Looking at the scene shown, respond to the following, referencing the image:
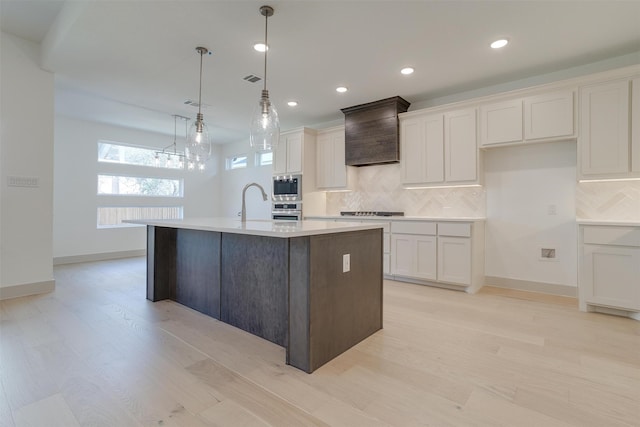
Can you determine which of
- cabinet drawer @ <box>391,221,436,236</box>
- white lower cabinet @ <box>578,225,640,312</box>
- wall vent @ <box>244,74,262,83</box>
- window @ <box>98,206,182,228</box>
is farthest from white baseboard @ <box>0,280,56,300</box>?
white lower cabinet @ <box>578,225,640,312</box>

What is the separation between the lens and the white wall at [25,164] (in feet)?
11.1

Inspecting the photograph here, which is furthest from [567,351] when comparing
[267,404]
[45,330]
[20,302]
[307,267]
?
[20,302]

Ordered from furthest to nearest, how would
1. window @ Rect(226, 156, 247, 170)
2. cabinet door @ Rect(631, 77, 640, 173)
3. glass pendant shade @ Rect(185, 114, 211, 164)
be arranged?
window @ Rect(226, 156, 247, 170) → glass pendant shade @ Rect(185, 114, 211, 164) → cabinet door @ Rect(631, 77, 640, 173)

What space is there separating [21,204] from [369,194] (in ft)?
15.0

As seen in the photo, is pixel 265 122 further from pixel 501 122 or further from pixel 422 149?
pixel 501 122

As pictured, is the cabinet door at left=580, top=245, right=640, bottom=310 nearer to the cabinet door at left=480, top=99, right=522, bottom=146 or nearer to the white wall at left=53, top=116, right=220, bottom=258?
the cabinet door at left=480, top=99, right=522, bottom=146

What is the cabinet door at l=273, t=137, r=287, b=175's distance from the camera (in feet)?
17.9

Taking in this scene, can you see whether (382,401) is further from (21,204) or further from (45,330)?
(21,204)

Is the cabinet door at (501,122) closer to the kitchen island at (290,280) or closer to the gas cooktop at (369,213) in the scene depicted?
the gas cooktop at (369,213)

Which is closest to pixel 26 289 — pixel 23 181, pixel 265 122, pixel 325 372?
pixel 23 181

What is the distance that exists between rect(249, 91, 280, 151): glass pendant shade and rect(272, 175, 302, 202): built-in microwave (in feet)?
8.16

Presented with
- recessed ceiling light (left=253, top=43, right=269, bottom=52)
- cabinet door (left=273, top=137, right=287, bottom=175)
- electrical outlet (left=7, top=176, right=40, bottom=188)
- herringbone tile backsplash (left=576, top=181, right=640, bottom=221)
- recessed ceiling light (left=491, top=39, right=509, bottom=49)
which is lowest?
herringbone tile backsplash (left=576, top=181, right=640, bottom=221)

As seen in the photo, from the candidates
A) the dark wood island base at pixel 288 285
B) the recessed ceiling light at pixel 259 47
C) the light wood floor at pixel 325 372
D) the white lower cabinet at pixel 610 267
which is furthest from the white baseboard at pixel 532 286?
the recessed ceiling light at pixel 259 47

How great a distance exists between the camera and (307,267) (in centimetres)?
191
